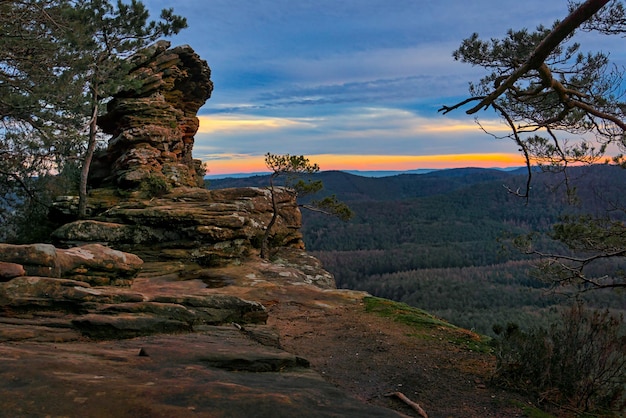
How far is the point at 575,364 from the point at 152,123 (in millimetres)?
22028

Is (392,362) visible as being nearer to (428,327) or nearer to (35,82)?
(428,327)

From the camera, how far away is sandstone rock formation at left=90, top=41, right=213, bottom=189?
2156cm

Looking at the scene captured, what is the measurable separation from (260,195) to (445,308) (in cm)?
10362

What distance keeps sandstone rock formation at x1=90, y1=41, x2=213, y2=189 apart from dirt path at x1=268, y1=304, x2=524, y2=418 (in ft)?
42.0


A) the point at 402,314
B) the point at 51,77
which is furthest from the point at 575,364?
the point at 51,77

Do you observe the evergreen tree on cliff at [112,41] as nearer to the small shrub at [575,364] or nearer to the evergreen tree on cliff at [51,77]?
the evergreen tree on cliff at [51,77]

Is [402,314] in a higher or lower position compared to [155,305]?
lower

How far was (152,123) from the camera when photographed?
22984mm

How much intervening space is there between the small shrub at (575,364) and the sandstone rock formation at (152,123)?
59.0ft

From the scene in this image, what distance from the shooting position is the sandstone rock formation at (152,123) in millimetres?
21562

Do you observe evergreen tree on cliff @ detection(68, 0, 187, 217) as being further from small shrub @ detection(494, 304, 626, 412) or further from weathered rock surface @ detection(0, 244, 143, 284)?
small shrub @ detection(494, 304, 626, 412)

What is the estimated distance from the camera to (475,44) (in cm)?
1002

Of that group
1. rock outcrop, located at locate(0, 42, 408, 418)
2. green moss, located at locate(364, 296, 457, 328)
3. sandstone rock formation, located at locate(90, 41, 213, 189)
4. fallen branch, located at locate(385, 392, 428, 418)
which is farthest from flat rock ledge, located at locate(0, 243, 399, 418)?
sandstone rock formation, located at locate(90, 41, 213, 189)

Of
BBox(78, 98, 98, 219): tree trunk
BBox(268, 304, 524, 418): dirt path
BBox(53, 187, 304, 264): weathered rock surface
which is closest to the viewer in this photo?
BBox(268, 304, 524, 418): dirt path
